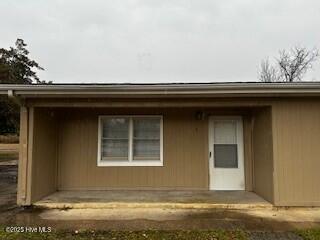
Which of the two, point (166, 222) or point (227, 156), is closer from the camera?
point (166, 222)

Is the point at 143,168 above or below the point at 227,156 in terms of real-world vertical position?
below

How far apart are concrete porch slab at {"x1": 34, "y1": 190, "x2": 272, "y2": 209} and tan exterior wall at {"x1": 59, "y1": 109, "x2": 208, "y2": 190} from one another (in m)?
0.36

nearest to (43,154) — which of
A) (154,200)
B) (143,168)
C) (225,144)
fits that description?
(143,168)

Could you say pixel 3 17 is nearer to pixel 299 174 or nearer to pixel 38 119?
pixel 38 119

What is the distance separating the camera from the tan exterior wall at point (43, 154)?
7266 millimetres

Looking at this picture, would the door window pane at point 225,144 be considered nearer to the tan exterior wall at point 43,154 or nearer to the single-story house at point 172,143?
the single-story house at point 172,143

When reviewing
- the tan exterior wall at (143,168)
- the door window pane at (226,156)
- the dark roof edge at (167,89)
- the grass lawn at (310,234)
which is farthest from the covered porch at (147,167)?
the grass lawn at (310,234)

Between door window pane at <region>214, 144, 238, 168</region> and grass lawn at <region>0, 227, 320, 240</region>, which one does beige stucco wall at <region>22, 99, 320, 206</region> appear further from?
grass lawn at <region>0, 227, 320, 240</region>

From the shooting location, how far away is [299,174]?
22.7 ft

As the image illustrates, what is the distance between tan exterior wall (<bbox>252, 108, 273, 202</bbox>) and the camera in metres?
7.19

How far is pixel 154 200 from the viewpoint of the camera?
732cm

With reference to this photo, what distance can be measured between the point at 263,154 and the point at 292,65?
27.9 m

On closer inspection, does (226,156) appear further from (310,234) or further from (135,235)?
(135,235)

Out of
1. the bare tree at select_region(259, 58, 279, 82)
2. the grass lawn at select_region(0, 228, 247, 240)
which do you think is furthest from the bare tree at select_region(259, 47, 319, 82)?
Result: the grass lawn at select_region(0, 228, 247, 240)
